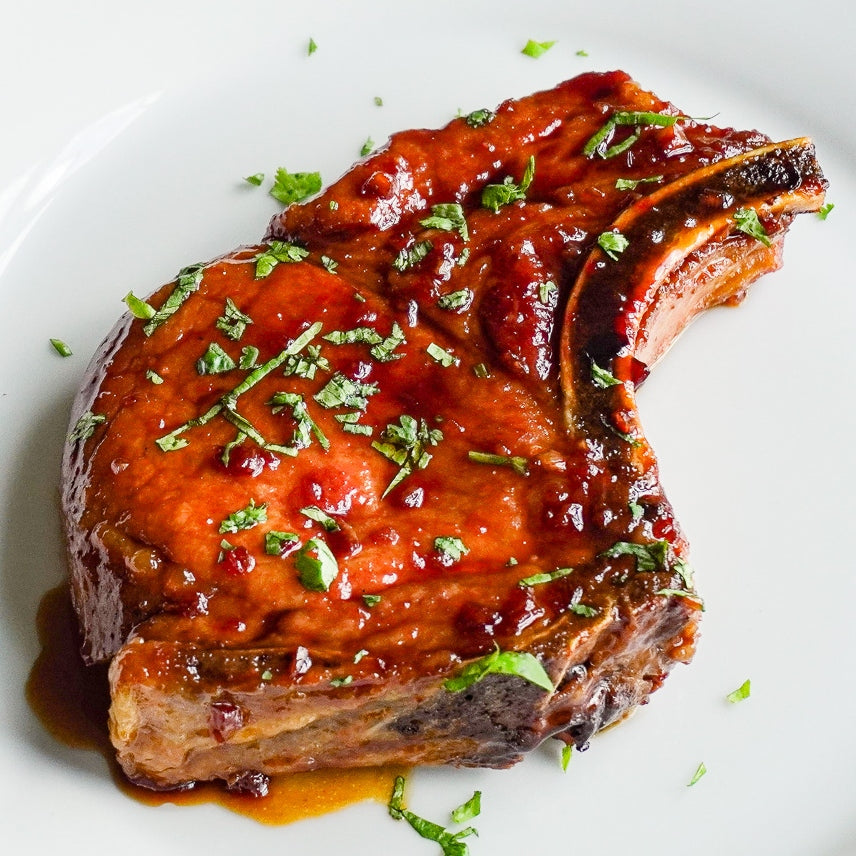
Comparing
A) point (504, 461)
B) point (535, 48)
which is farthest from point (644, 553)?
point (535, 48)

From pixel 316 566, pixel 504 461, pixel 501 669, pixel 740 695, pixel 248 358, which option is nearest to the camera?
pixel 501 669

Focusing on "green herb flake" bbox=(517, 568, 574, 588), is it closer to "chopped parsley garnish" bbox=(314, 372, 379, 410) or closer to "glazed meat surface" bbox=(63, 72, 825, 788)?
"glazed meat surface" bbox=(63, 72, 825, 788)

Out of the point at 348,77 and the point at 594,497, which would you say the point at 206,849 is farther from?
the point at 348,77

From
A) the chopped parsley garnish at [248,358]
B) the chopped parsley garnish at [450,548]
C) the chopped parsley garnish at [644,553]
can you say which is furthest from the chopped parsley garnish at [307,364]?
the chopped parsley garnish at [644,553]

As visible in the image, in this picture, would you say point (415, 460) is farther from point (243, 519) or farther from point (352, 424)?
point (243, 519)

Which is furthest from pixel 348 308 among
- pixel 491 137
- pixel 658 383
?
pixel 658 383

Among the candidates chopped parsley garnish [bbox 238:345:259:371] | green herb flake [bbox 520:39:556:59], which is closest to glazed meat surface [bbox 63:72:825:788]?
chopped parsley garnish [bbox 238:345:259:371]
